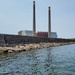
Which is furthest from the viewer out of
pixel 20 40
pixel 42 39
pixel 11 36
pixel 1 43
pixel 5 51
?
pixel 42 39

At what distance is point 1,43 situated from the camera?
45.7m

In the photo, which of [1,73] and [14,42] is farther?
[14,42]

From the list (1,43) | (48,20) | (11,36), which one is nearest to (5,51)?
(1,43)

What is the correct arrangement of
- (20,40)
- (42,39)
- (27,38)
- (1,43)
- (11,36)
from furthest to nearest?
(42,39) < (27,38) < (20,40) < (11,36) < (1,43)

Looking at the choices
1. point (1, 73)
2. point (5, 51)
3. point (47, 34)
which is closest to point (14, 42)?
point (5, 51)

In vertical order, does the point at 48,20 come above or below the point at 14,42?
above

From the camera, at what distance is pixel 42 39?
68.8 meters

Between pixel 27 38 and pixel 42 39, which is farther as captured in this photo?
pixel 42 39

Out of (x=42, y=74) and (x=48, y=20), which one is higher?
(x=48, y=20)

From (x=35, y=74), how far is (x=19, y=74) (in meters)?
1.20

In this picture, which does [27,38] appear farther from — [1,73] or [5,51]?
[1,73]

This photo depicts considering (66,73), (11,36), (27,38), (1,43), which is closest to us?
(66,73)

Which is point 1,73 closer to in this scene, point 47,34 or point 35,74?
point 35,74

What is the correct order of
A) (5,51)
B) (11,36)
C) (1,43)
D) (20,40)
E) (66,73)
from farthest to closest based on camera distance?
1. (20,40)
2. (11,36)
3. (1,43)
4. (5,51)
5. (66,73)
